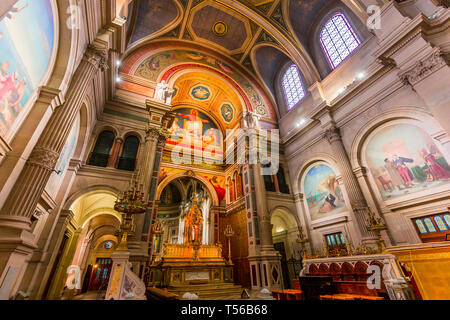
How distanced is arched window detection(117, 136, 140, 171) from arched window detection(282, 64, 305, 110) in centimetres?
1061

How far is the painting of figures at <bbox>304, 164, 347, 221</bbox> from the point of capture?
9.83 metres

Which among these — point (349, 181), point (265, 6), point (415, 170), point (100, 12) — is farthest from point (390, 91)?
point (100, 12)

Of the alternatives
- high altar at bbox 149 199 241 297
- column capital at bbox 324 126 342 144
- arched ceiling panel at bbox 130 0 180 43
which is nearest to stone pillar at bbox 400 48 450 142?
column capital at bbox 324 126 342 144

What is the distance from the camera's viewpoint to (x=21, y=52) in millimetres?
3840

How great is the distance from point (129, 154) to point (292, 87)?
11.8m

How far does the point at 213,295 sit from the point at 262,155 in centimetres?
788

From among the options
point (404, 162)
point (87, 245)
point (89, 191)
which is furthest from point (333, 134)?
point (87, 245)

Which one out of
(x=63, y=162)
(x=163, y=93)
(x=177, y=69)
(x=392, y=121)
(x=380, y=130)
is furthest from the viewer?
(x=177, y=69)

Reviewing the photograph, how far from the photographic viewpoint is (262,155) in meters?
12.8

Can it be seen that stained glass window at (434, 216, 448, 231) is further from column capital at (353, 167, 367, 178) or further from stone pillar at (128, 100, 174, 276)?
stone pillar at (128, 100, 174, 276)

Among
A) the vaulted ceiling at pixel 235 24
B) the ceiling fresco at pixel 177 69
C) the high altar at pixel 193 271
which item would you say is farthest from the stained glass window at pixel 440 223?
the ceiling fresco at pixel 177 69

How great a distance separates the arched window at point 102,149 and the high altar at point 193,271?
17.1 feet

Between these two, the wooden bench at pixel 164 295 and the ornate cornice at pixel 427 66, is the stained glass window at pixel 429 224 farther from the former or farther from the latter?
the wooden bench at pixel 164 295

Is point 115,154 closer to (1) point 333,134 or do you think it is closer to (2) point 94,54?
(2) point 94,54
